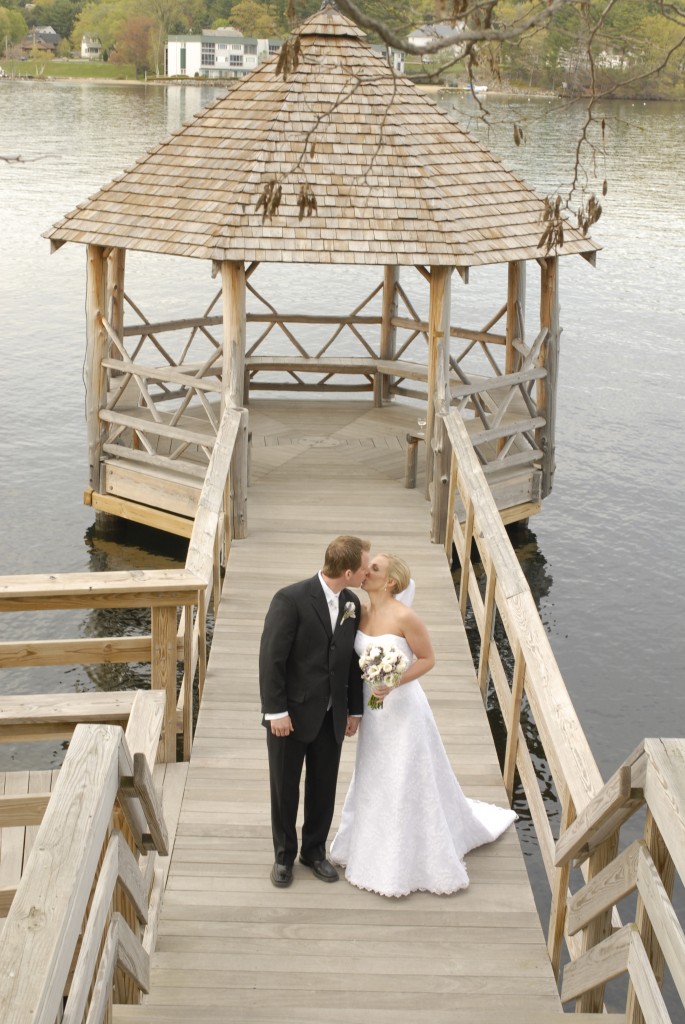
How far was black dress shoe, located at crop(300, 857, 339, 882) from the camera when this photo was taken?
619 centimetres

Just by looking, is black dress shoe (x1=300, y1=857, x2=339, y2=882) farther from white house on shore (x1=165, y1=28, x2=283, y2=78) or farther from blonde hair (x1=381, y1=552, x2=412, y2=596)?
white house on shore (x1=165, y1=28, x2=283, y2=78)

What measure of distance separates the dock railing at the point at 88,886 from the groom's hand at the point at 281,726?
32.6 inches

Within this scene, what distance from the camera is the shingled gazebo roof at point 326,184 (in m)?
11.9

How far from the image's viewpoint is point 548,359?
1430 centimetres

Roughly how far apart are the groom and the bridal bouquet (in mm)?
110

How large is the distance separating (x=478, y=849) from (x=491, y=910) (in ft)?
1.85

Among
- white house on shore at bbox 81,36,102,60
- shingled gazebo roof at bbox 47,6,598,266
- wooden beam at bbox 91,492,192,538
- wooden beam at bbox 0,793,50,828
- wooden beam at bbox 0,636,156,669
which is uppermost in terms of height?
white house on shore at bbox 81,36,102,60

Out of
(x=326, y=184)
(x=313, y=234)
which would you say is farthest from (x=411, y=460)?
(x=326, y=184)

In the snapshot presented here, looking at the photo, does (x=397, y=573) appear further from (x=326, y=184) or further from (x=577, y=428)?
(x=577, y=428)

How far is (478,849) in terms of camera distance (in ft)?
21.6

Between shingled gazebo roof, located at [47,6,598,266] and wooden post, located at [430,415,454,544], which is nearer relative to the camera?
wooden post, located at [430,415,454,544]

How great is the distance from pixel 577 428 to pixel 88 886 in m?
18.7

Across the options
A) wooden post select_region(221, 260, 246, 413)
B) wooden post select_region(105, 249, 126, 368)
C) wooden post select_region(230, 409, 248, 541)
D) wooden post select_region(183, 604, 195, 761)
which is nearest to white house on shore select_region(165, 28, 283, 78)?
wooden post select_region(105, 249, 126, 368)

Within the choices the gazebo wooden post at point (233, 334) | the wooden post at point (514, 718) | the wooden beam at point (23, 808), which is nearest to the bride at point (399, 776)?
the wooden post at point (514, 718)
